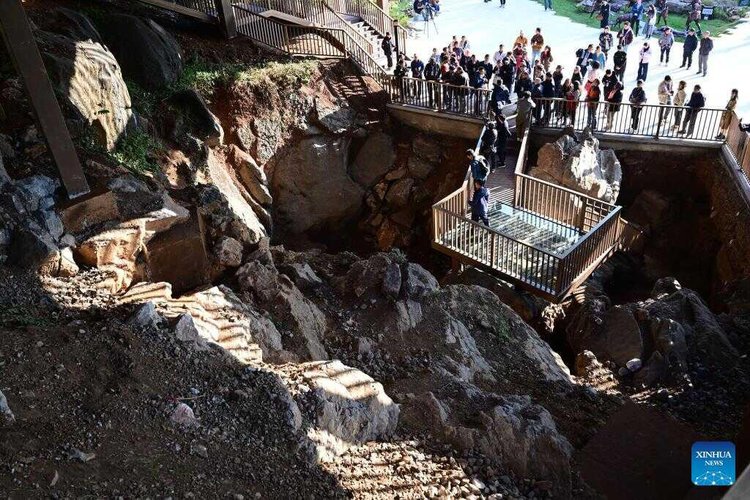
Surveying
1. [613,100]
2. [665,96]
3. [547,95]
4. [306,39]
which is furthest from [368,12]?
[665,96]

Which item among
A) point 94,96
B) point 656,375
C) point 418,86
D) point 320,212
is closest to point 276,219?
point 320,212

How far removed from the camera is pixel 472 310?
10969 mm

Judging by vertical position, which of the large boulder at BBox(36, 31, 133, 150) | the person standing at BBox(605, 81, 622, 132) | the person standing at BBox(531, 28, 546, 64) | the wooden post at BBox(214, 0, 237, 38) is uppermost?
the wooden post at BBox(214, 0, 237, 38)

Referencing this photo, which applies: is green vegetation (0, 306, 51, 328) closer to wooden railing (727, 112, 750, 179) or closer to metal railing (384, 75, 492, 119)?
metal railing (384, 75, 492, 119)

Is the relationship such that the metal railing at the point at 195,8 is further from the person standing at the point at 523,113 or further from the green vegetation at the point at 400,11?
the green vegetation at the point at 400,11

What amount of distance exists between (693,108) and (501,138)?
444 cm

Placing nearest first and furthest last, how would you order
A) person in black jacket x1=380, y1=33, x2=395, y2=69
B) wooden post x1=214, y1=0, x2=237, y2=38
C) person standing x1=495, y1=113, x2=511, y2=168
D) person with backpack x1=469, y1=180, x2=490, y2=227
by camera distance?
person with backpack x1=469, y1=180, x2=490, y2=227 < person standing x1=495, y1=113, x2=511, y2=168 < wooden post x1=214, y1=0, x2=237, y2=38 < person in black jacket x1=380, y1=33, x2=395, y2=69

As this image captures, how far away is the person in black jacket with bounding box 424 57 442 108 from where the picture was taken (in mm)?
17266

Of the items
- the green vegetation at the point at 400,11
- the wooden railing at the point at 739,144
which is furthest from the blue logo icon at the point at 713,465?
the green vegetation at the point at 400,11

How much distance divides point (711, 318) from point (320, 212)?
10.8 m

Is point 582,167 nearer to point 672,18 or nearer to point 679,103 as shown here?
point 679,103

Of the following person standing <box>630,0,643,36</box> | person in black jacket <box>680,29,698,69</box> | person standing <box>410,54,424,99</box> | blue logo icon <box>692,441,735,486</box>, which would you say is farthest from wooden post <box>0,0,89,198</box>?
person standing <box>630,0,643,36</box>

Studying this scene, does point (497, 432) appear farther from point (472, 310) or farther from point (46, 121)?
point (46, 121)

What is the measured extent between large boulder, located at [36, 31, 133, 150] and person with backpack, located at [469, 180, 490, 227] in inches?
275
